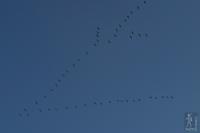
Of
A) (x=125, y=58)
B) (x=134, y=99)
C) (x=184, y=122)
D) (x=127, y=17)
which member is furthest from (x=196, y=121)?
(x=127, y=17)

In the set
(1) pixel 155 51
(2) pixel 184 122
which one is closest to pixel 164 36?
(1) pixel 155 51

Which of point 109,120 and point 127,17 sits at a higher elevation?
point 127,17

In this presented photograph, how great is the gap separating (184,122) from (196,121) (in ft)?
0.19

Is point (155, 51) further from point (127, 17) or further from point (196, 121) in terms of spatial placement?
point (196, 121)

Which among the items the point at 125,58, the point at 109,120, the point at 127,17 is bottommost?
the point at 109,120

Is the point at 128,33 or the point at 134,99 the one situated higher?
the point at 128,33

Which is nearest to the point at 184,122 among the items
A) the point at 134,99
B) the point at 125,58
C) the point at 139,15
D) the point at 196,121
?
the point at 196,121

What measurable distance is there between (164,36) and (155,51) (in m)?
0.09

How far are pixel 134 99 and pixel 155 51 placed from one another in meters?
0.25

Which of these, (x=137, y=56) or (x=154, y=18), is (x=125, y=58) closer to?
(x=137, y=56)

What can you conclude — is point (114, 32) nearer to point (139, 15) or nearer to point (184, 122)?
point (139, 15)

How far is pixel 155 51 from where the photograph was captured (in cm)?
229

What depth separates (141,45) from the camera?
7.50 ft

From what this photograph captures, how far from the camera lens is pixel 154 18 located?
90.1 inches
